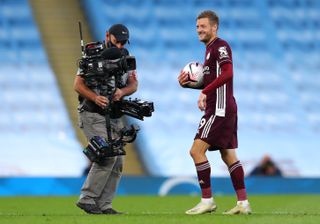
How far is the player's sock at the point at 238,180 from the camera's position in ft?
29.5

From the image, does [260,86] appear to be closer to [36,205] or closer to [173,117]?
[173,117]

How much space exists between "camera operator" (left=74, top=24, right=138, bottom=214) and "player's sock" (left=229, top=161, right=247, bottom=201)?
3.46 ft

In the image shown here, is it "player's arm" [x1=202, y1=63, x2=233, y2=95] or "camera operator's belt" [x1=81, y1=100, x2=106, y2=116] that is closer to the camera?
"player's arm" [x1=202, y1=63, x2=233, y2=95]

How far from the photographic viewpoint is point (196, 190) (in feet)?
58.2

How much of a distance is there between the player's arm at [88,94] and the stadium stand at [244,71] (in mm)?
Answer: 10910

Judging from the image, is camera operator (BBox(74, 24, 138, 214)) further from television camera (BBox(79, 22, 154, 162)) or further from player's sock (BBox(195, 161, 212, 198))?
player's sock (BBox(195, 161, 212, 198))

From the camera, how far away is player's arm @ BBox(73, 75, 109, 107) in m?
9.05

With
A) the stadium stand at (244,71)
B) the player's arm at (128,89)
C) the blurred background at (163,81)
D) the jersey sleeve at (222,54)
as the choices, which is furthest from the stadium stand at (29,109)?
the jersey sleeve at (222,54)

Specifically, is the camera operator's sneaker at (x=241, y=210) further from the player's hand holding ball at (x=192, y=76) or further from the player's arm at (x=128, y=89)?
the player's arm at (x=128, y=89)

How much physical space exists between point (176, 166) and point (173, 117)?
3.64 ft

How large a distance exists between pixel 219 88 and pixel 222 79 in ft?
0.57

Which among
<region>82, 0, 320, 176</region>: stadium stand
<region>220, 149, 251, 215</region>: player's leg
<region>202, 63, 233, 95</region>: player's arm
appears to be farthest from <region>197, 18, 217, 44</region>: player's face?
<region>82, 0, 320, 176</region>: stadium stand

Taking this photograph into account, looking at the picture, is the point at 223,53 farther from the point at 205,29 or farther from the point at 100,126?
the point at 100,126

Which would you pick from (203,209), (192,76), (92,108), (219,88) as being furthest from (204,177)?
(92,108)
